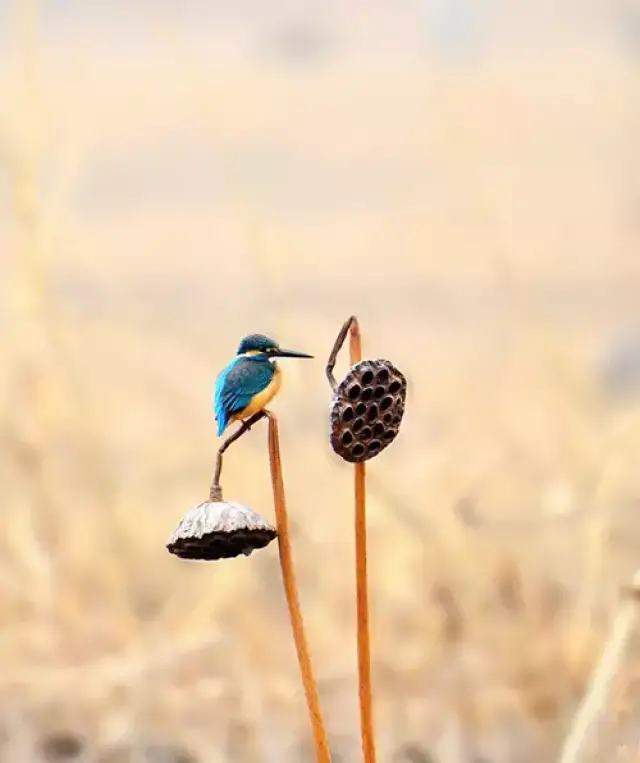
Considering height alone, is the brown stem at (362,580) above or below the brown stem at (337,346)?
below

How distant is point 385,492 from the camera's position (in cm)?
77

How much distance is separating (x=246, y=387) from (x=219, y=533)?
0.17ft

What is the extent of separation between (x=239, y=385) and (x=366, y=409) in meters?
0.05

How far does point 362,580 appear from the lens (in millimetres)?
412

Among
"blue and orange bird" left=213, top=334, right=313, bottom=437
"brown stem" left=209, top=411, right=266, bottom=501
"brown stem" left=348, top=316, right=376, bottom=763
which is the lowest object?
"brown stem" left=348, top=316, right=376, bottom=763

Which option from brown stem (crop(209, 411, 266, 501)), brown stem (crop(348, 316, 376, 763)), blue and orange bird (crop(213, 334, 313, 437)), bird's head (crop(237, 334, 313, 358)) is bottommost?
brown stem (crop(348, 316, 376, 763))

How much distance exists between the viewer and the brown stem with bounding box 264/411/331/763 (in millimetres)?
374

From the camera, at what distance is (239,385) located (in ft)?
1.33

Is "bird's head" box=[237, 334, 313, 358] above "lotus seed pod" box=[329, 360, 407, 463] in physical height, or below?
above

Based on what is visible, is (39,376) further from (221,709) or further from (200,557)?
(200,557)

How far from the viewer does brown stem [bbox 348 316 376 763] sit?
1.32 ft

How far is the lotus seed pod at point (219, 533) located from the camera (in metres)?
0.38

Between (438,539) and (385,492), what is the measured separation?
0.17 metres

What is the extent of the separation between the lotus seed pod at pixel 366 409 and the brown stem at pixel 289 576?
0.02 meters
